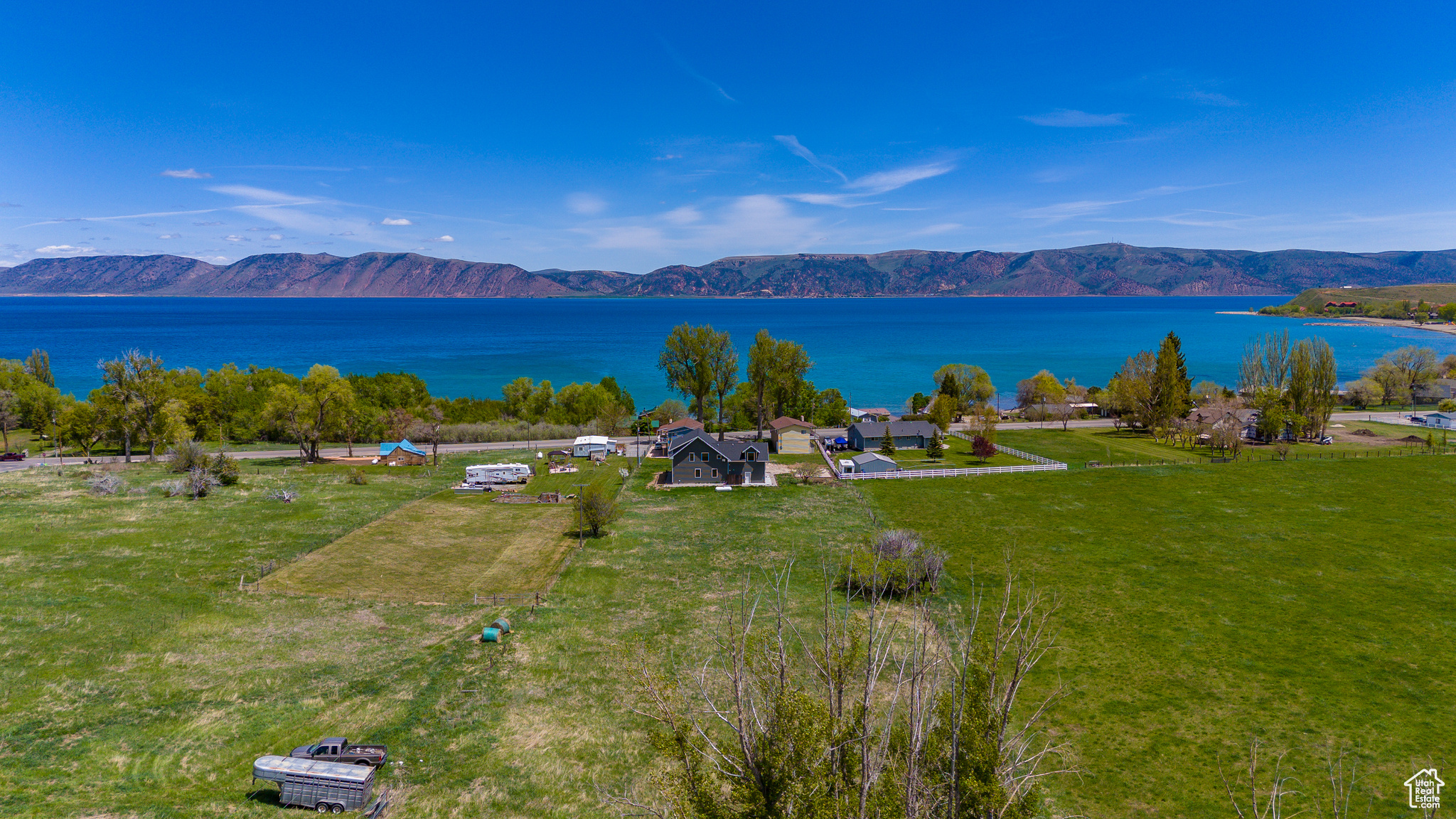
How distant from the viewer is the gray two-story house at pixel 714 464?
54062mm

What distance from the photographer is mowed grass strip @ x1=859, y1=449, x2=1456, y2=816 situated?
2052 cm

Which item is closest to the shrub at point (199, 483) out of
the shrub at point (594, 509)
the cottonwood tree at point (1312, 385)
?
the shrub at point (594, 509)

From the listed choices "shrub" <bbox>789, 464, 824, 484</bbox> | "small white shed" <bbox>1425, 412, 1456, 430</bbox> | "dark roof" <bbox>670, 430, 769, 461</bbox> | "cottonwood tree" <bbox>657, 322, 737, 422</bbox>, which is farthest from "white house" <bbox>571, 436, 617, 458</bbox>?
"small white shed" <bbox>1425, 412, 1456, 430</bbox>

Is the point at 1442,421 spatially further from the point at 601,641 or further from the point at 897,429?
the point at 601,641

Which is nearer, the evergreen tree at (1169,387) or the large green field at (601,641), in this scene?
the large green field at (601,641)

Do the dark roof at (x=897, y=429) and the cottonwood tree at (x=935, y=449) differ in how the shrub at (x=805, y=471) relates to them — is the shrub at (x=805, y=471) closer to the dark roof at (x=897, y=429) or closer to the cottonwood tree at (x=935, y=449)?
the dark roof at (x=897, y=429)

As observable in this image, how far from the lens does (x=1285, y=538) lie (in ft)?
128

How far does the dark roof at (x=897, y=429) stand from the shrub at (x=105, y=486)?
61717 millimetres

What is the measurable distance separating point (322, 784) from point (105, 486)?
44198 millimetres

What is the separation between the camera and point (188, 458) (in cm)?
5081

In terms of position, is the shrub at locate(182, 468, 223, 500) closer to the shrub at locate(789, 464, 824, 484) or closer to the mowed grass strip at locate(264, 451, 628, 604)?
the mowed grass strip at locate(264, 451, 628, 604)

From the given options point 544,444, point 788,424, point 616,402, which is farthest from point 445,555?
point 616,402

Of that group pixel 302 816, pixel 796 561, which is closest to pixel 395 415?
pixel 796 561

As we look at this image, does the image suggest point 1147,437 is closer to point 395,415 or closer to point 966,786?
point 966,786
